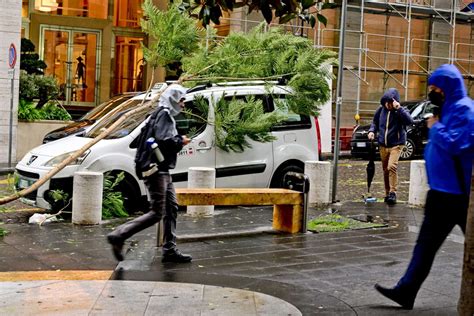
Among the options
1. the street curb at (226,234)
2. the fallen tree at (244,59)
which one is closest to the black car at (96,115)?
the fallen tree at (244,59)

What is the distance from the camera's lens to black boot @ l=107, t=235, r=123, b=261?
342 inches

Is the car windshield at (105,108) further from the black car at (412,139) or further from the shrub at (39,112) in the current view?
the black car at (412,139)

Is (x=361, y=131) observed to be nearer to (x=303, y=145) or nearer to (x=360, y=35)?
(x=360, y=35)

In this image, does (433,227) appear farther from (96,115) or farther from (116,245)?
(96,115)

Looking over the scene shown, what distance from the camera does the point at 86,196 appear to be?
37.4 ft

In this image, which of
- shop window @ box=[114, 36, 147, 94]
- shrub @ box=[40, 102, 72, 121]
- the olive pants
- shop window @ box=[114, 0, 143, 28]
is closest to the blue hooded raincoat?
the olive pants

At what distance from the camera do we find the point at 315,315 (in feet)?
22.9

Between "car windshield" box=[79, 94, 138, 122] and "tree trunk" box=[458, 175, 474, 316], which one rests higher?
"car windshield" box=[79, 94, 138, 122]

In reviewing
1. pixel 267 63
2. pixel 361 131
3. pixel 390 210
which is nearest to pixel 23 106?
pixel 361 131

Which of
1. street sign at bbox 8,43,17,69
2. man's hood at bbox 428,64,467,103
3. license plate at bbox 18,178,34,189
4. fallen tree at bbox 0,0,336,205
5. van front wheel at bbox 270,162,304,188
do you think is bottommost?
license plate at bbox 18,178,34,189

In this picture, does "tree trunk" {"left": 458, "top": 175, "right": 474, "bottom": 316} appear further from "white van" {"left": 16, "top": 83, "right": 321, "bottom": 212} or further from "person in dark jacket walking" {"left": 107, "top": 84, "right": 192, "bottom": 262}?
"white van" {"left": 16, "top": 83, "right": 321, "bottom": 212}

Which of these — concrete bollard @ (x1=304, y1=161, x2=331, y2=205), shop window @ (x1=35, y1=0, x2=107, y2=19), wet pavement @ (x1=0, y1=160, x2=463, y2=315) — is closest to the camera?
wet pavement @ (x1=0, y1=160, x2=463, y2=315)

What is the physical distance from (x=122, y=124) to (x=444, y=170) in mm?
7187

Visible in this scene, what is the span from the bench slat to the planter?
40.8 feet
